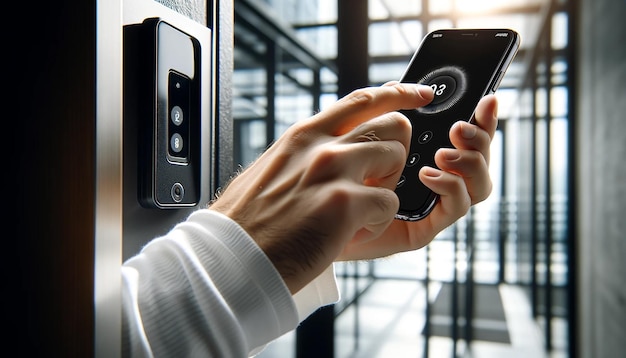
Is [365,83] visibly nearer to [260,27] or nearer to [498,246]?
[260,27]

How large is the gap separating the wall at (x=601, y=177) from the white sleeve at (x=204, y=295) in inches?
61.0

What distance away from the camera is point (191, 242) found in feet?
1.03

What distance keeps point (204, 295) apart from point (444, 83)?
1.21 feet

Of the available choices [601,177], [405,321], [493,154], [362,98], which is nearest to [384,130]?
[362,98]

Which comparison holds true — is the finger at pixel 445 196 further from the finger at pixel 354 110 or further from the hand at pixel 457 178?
the finger at pixel 354 110

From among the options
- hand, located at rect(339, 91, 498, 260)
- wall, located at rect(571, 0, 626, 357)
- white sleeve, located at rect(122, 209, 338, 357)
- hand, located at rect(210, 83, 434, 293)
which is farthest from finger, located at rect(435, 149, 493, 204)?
wall, located at rect(571, 0, 626, 357)

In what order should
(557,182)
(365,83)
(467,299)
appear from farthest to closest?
(467,299) < (557,182) < (365,83)

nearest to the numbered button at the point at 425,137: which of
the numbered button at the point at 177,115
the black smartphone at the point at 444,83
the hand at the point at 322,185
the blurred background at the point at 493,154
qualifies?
the black smartphone at the point at 444,83

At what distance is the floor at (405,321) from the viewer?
2.70 meters

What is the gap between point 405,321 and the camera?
304 centimetres

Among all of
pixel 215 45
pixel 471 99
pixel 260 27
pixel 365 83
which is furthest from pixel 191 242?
pixel 260 27

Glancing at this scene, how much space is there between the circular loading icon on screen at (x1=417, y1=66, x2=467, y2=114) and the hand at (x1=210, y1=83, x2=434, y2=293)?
0.16 metres

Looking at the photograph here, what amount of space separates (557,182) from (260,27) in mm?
1671

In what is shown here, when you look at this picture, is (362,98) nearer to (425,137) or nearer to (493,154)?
(425,137)
